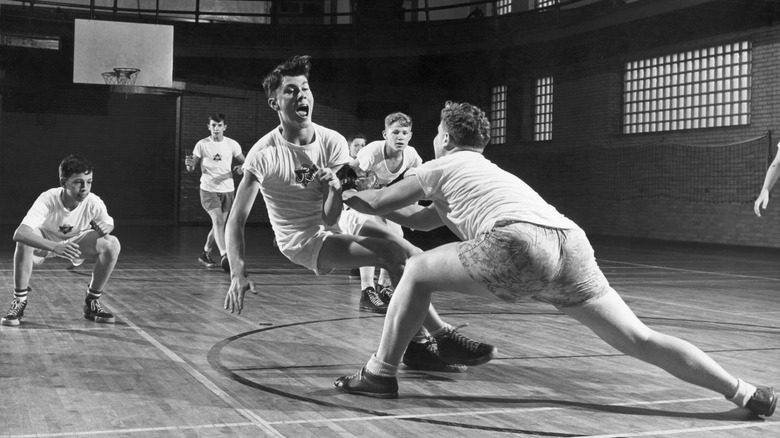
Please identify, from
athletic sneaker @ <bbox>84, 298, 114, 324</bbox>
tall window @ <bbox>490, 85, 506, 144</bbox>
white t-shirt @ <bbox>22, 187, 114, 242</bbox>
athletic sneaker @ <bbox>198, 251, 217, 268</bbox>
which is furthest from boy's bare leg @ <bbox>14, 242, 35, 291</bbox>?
tall window @ <bbox>490, 85, 506, 144</bbox>

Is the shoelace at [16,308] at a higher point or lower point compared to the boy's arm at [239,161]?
lower

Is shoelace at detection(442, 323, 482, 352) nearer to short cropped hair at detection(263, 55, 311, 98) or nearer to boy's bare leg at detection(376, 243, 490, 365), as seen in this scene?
boy's bare leg at detection(376, 243, 490, 365)

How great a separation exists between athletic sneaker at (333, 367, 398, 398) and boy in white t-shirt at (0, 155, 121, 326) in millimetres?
3162

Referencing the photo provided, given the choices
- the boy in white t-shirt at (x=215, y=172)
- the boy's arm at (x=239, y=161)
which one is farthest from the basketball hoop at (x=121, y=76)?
the boy in white t-shirt at (x=215, y=172)

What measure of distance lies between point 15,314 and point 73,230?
79cm

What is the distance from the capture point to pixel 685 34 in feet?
59.1

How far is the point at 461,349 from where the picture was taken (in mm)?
5039

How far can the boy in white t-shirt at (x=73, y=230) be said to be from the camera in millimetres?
6875

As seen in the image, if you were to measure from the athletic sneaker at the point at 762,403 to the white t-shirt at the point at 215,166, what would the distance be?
9.95 metres

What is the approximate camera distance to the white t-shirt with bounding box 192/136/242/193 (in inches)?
516

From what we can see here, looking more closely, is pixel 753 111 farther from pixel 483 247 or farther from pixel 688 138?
pixel 483 247

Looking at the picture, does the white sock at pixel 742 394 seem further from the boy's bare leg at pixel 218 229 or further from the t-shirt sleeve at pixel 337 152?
the boy's bare leg at pixel 218 229

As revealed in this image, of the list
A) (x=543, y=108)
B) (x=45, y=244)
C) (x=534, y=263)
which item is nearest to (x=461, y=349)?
(x=534, y=263)

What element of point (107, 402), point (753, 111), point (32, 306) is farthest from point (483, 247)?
point (753, 111)
